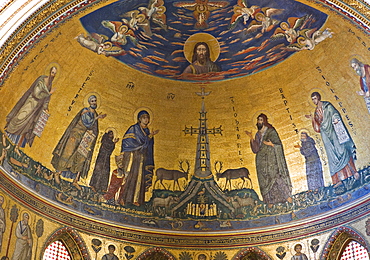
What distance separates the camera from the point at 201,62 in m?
21.9

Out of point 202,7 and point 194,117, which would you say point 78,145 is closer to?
point 194,117

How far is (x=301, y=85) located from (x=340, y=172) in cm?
303

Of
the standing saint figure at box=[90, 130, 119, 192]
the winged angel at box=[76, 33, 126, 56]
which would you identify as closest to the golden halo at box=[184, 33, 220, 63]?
the winged angel at box=[76, 33, 126, 56]

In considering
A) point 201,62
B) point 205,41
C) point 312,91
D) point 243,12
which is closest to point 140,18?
point 205,41

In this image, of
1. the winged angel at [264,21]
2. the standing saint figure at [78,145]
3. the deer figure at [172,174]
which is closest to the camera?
the winged angel at [264,21]

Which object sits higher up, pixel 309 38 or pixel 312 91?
pixel 309 38

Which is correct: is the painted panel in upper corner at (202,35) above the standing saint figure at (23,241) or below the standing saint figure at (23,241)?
above

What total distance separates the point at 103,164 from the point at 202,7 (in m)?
6.04

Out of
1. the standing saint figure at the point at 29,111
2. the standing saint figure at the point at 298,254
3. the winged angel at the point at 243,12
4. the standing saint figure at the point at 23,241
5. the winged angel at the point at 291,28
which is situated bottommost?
the standing saint figure at the point at 23,241

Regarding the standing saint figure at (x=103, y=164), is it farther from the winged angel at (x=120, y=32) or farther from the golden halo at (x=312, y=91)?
the golden halo at (x=312, y=91)

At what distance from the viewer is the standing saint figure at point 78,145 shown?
827 inches

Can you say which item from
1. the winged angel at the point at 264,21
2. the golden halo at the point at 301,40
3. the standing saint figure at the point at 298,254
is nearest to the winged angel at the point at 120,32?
the winged angel at the point at 264,21

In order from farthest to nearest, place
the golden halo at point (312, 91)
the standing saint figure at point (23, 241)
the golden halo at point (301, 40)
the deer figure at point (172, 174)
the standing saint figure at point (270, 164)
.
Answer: the deer figure at point (172, 174), the standing saint figure at point (270, 164), the golden halo at point (312, 91), the golden halo at point (301, 40), the standing saint figure at point (23, 241)

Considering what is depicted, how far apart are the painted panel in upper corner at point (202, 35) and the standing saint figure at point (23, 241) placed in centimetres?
560
